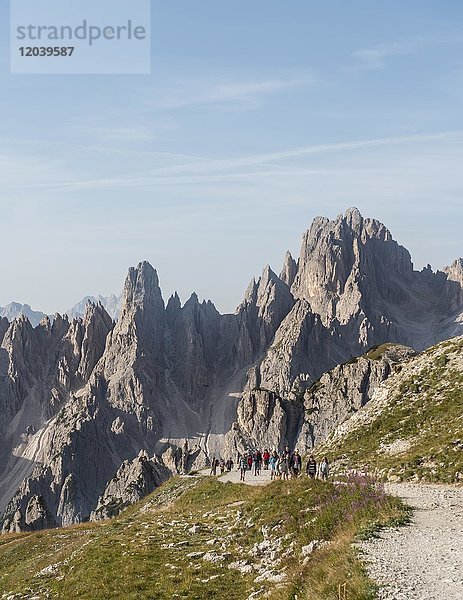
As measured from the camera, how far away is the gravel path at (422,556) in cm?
1529

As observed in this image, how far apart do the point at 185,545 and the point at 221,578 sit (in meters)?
5.70

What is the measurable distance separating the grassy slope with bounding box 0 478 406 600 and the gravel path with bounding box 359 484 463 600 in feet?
2.33

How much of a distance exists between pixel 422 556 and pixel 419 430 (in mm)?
23230

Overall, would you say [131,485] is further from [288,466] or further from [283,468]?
[288,466]

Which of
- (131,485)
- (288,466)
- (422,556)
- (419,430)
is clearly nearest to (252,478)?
(288,466)

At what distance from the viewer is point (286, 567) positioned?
21094 millimetres

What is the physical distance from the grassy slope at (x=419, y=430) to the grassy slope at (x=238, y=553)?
7332 mm

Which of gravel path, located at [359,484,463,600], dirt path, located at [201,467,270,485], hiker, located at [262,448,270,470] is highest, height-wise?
gravel path, located at [359,484,463,600]

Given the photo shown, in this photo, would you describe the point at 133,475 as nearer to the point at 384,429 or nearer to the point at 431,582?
the point at 384,429

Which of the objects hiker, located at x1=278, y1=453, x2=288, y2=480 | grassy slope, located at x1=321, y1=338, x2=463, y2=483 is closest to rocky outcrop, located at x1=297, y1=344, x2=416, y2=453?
grassy slope, located at x1=321, y1=338, x2=463, y2=483

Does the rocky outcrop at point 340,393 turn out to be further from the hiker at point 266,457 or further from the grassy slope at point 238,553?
the grassy slope at point 238,553

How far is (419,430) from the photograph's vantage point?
40.3 metres

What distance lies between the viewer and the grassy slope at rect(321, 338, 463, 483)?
112 feet

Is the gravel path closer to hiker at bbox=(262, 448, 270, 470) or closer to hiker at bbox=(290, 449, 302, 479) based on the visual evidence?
hiker at bbox=(290, 449, 302, 479)
